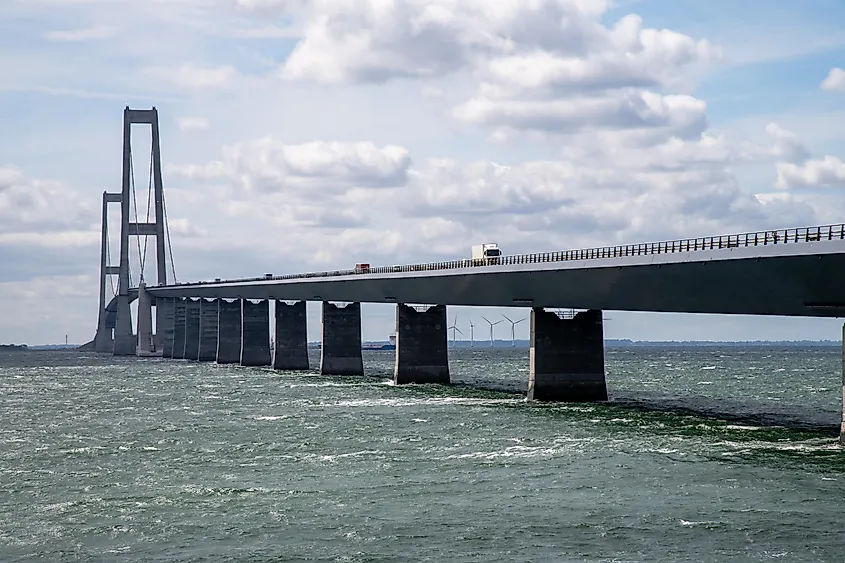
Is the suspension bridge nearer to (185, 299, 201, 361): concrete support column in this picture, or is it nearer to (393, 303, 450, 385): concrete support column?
(393, 303, 450, 385): concrete support column

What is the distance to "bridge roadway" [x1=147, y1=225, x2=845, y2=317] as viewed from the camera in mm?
55594

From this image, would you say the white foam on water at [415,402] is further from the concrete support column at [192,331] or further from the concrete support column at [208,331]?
the concrete support column at [192,331]

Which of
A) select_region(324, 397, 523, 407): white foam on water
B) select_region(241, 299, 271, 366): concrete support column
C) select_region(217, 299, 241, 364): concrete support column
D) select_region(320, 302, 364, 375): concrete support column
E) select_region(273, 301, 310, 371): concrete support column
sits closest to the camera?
select_region(324, 397, 523, 407): white foam on water

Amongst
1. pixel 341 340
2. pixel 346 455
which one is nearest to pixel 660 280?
pixel 346 455

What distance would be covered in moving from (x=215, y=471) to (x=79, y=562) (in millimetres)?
16717

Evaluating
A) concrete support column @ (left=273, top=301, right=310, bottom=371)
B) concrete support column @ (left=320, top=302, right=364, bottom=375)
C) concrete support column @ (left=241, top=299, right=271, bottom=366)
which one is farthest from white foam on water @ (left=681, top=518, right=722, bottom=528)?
concrete support column @ (left=241, top=299, right=271, bottom=366)

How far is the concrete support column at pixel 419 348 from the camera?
4235 inches

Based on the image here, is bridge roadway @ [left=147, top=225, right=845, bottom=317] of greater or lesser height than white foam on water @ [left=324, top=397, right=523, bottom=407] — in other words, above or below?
above

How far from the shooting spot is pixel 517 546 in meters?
32.6

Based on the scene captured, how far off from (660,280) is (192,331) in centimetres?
13208

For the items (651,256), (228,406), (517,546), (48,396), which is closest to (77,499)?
(517,546)

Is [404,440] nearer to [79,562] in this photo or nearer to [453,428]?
[453,428]

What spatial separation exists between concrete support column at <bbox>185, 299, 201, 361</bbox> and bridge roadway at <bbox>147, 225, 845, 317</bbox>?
267ft

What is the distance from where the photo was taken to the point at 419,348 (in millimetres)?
108000
